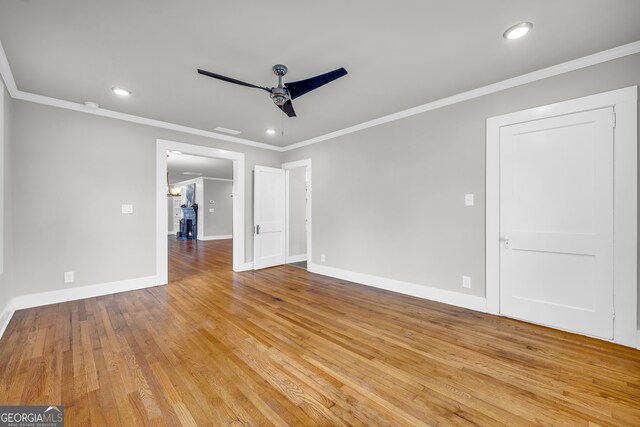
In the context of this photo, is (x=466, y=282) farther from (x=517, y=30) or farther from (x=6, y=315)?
(x=6, y=315)

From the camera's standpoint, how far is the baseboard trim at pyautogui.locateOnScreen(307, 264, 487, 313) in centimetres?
318

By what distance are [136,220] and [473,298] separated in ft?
16.0

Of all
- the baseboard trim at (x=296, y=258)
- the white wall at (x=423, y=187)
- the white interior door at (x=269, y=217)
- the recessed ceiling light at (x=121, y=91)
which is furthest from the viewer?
the baseboard trim at (x=296, y=258)

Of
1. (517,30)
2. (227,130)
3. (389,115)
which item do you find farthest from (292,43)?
(227,130)

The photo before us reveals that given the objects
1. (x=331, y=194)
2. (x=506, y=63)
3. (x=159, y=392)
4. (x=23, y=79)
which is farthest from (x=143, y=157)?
(x=506, y=63)

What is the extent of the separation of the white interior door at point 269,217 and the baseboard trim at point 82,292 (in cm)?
189

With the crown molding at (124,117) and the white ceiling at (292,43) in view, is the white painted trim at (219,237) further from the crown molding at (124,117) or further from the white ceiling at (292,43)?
the white ceiling at (292,43)

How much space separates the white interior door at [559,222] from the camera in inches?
95.6

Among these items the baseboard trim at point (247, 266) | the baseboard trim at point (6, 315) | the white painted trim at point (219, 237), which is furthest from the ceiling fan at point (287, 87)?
the white painted trim at point (219, 237)

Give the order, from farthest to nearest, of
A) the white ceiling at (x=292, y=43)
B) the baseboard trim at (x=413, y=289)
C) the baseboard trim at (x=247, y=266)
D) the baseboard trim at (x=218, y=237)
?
the baseboard trim at (x=218, y=237) < the baseboard trim at (x=247, y=266) < the baseboard trim at (x=413, y=289) < the white ceiling at (x=292, y=43)

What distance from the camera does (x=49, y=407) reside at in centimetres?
160

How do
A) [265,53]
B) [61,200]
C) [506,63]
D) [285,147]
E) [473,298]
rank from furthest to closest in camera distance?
1. [285,147]
2. [61,200]
3. [473,298]
4. [506,63]
5. [265,53]

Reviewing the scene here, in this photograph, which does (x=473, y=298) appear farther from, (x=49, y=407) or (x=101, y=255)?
(x=101, y=255)

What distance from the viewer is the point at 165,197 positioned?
13.8ft
